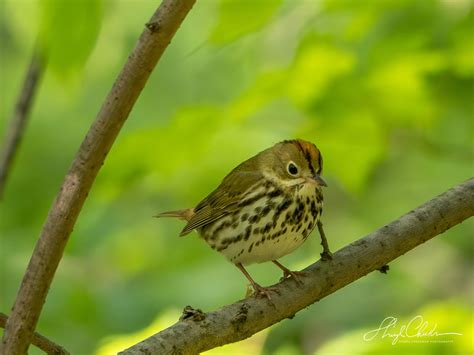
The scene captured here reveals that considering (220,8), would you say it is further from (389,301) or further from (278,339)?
(389,301)

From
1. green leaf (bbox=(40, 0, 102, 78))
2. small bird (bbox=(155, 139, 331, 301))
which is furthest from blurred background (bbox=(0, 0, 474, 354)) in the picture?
small bird (bbox=(155, 139, 331, 301))

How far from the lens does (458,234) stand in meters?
4.78

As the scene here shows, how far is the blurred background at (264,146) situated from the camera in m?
2.90

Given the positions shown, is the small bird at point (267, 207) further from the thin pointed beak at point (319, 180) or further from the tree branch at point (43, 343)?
the tree branch at point (43, 343)

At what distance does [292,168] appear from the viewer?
3.67m

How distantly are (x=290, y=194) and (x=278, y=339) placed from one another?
782 millimetres

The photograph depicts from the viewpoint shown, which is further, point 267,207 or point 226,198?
point 226,198

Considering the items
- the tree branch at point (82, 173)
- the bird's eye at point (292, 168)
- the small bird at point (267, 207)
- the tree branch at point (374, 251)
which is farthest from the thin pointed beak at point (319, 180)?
the tree branch at point (82, 173)

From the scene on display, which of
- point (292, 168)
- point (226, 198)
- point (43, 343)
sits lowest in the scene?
point (43, 343)

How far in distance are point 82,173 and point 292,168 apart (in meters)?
1.88

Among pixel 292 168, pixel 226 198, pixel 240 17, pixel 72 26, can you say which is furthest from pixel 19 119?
pixel 292 168

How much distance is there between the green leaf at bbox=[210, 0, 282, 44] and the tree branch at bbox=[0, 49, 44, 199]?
840 mm

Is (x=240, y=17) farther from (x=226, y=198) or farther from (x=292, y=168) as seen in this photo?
(x=226, y=198)

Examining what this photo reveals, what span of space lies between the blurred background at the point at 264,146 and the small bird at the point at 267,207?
15cm
